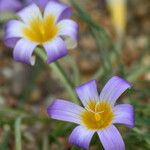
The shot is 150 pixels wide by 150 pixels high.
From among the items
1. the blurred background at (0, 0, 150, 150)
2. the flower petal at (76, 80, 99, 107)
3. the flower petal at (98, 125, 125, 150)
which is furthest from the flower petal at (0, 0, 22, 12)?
the flower petal at (98, 125, 125, 150)

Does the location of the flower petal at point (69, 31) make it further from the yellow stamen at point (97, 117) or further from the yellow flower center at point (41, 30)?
the yellow stamen at point (97, 117)

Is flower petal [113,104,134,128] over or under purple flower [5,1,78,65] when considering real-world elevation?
under

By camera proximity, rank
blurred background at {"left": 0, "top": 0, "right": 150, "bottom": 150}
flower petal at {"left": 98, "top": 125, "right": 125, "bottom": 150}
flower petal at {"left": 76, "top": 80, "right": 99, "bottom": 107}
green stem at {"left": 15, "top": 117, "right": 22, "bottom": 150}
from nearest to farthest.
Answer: flower petal at {"left": 98, "top": 125, "right": 125, "bottom": 150}
flower petal at {"left": 76, "top": 80, "right": 99, "bottom": 107}
green stem at {"left": 15, "top": 117, "right": 22, "bottom": 150}
blurred background at {"left": 0, "top": 0, "right": 150, "bottom": 150}

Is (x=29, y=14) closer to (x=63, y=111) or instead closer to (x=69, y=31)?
(x=69, y=31)

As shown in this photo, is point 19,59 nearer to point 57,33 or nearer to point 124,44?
point 57,33

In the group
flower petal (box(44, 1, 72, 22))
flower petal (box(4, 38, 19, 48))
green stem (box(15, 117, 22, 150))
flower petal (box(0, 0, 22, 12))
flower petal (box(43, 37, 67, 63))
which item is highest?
flower petal (box(0, 0, 22, 12))

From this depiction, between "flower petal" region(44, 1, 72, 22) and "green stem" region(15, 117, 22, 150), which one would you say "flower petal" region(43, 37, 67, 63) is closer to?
"flower petal" region(44, 1, 72, 22)

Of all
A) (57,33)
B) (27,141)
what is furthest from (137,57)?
(57,33)
